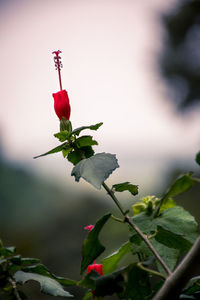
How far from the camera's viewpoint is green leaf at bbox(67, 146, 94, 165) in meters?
0.46

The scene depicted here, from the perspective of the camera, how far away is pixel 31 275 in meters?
0.42

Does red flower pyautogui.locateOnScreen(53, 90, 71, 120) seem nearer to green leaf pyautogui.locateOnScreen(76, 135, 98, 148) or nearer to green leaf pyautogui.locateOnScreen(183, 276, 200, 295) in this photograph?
green leaf pyautogui.locateOnScreen(76, 135, 98, 148)

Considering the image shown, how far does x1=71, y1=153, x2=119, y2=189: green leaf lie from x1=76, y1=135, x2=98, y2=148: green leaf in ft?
0.13

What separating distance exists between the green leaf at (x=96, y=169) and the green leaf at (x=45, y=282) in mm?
114

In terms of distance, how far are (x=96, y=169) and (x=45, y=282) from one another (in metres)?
0.13

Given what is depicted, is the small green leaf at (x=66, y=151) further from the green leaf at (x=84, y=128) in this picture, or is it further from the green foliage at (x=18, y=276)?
the green foliage at (x=18, y=276)

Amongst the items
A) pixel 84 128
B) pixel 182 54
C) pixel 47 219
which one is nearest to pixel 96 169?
pixel 84 128

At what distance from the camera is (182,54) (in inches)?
369

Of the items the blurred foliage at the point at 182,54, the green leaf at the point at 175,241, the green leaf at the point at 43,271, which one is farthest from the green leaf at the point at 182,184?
the blurred foliage at the point at 182,54

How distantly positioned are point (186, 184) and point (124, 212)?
0.21 feet

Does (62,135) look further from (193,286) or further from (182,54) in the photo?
(182,54)

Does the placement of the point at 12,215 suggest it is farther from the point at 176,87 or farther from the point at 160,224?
the point at 176,87

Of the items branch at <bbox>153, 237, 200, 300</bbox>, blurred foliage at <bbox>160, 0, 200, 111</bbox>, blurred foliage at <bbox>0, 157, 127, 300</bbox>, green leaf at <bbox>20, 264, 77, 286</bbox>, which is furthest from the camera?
blurred foliage at <bbox>160, 0, 200, 111</bbox>

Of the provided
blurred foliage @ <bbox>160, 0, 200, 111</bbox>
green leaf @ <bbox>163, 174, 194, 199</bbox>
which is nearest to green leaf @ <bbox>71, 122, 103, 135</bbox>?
green leaf @ <bbox>163, 174, 194, 199</bbox>
